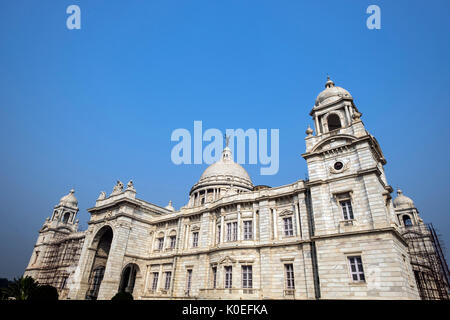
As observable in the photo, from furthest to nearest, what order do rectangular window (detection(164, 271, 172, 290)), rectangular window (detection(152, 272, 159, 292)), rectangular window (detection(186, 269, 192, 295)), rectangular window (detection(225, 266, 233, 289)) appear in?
rectangular window (detection(152, 272, 159, 292)) < rectangular window (detection(164, 271, 172, 290)) < rectangular window (detection(186, 269, 192, 295)) < rectangular window (detection(225, 266, 233, 289))

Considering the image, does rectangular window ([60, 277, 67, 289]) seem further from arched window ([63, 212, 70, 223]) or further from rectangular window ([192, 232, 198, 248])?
rectangular window ([192, 232, 198, 248])

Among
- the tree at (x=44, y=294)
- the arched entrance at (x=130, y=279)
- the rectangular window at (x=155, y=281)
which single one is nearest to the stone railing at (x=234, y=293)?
the rectangular window at (x=155, y=281)

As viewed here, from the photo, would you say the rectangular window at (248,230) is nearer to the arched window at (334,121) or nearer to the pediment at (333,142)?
the pediment at (333,142)

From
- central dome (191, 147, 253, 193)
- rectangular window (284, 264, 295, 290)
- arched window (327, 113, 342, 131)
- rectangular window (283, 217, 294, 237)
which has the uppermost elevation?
central dome (191, 147, 253, 193)

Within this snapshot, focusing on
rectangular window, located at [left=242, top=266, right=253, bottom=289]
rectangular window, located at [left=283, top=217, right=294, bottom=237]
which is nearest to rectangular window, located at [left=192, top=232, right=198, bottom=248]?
rectangular window, located at [left=242, top=266, right=253, bottom=289]

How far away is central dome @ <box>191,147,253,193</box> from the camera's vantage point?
46625 mm

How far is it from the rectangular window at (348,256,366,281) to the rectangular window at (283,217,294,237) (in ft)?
20.2

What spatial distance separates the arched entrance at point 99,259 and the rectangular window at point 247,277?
2137 centimetres

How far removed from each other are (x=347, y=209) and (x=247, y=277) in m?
11.2

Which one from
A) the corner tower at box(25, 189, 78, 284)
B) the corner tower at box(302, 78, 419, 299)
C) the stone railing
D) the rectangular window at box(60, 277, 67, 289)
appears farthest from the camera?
the corner tower at box(25, 189, 78, 284)

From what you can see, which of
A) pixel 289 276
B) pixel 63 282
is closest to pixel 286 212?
pixel 289 276

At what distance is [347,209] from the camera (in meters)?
20.9

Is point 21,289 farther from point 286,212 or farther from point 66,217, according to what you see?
point 66,217

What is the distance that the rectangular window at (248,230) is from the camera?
87.1 feet
